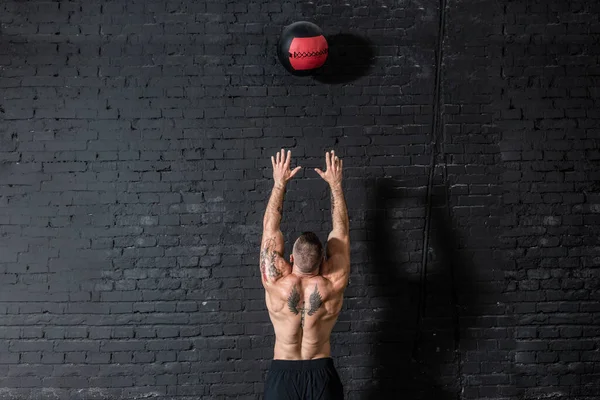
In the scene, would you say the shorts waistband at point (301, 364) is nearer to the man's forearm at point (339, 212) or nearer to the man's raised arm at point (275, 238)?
the man's raised arm at point (275, 238)

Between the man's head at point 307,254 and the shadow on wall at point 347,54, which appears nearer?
the man's head at point 307,254

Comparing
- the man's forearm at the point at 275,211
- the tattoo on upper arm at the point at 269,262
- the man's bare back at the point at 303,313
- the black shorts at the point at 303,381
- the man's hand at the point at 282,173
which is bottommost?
the black shorts at the point at 303,381

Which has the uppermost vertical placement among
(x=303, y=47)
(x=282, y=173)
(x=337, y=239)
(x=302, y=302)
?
(x=303, y=47)

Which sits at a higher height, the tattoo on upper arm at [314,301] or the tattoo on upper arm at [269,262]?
the tattoo on upper arm at [269,262]

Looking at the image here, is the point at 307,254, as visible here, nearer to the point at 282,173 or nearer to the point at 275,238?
the point at 275,238

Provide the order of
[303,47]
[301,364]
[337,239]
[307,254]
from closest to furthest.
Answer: [307,254] → [301,364] → [337,239] → [303,47]

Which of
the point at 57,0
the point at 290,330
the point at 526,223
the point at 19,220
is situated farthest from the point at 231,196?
the point at 526,223

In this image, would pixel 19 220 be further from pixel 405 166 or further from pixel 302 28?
pixel 405 166

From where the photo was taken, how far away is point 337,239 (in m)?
3.93

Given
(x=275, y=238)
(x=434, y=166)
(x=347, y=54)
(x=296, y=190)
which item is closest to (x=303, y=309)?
(x=275, y=238)

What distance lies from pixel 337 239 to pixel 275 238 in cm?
46

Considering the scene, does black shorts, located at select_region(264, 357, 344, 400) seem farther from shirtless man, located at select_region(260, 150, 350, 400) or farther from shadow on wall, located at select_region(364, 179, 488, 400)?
shadow on wall, located at select_region(364, 179, 488, 400)

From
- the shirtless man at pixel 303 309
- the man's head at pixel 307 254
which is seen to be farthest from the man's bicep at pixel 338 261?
the man's head at pixel 307 254

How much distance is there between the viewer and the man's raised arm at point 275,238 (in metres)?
3.77
